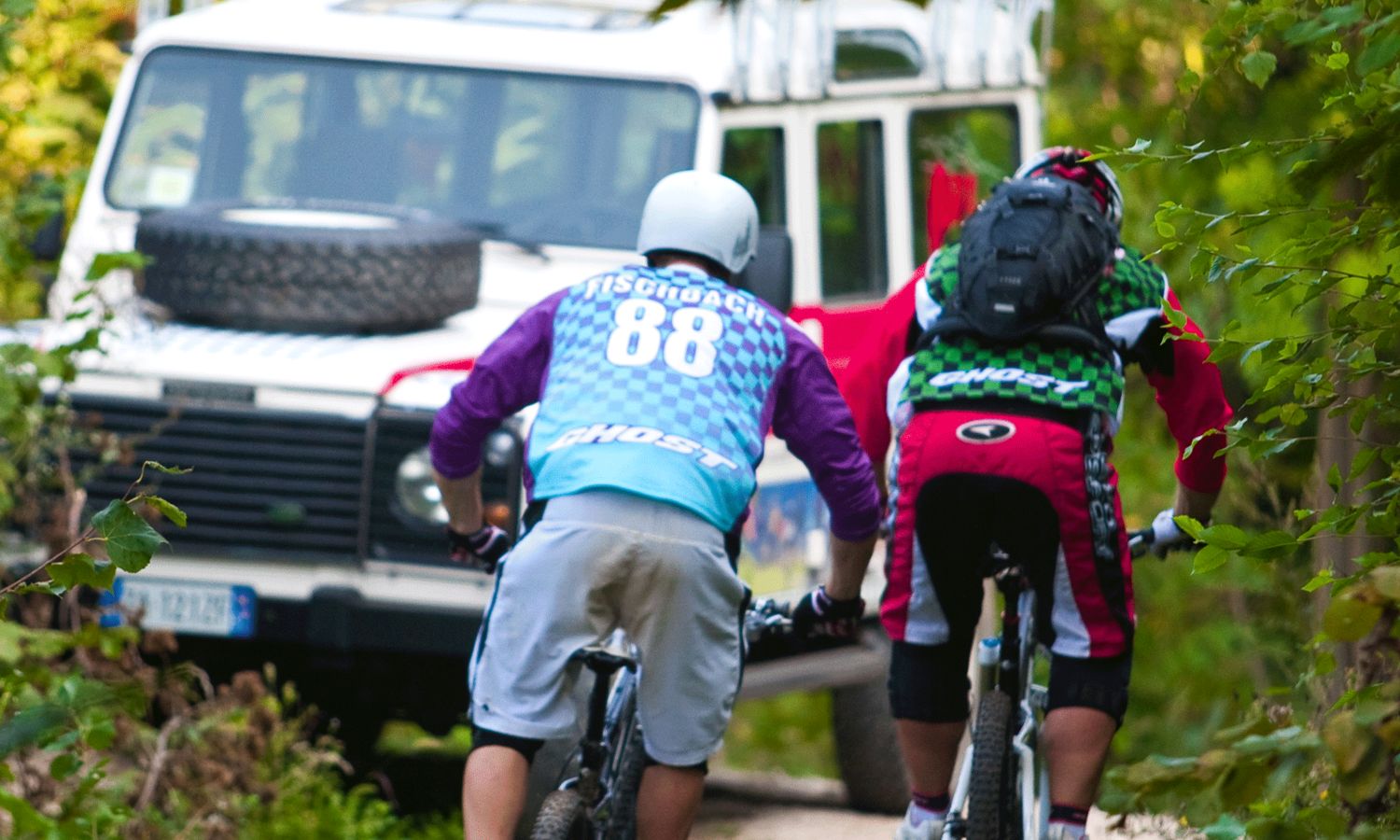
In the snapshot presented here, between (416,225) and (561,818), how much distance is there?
2836mm

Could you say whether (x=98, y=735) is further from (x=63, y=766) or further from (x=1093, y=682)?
(x=1093, y=682)

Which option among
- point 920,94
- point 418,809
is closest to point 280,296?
point 418,809

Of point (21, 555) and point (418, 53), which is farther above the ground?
point (418, 53)

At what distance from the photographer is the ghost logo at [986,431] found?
4.07 meters

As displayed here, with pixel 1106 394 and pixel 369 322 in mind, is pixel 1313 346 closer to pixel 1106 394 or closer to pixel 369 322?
pixel 1106 394

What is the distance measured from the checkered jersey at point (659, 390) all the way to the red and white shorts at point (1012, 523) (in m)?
0.38

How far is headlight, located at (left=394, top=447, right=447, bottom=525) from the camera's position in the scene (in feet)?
19.0

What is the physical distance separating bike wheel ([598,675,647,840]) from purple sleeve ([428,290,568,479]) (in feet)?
1.93

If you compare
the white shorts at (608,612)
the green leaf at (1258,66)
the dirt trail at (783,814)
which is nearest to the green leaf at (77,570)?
the white shorts at (608,612)

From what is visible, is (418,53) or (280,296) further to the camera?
(418,53)

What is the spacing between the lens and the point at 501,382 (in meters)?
4.07

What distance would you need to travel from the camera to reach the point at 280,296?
20.0ft

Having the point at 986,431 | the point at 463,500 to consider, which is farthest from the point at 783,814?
the point at 986,431

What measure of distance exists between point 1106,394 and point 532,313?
115 centimetres
